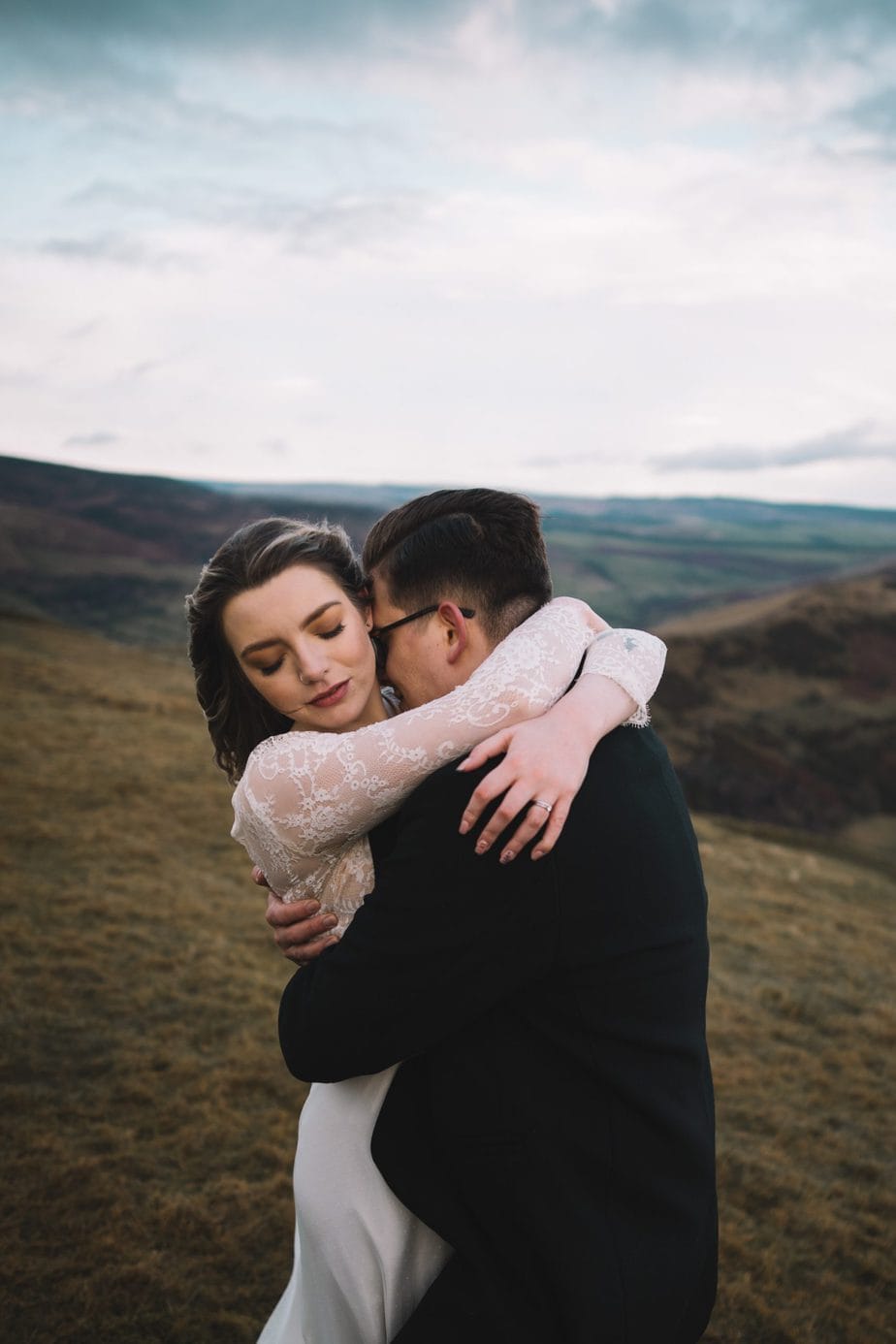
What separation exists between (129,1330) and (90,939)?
4.35m

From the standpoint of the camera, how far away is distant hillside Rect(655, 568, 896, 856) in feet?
106

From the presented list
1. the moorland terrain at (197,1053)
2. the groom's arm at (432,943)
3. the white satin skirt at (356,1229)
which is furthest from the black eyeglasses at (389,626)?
the moorland terrain at (197,1053)

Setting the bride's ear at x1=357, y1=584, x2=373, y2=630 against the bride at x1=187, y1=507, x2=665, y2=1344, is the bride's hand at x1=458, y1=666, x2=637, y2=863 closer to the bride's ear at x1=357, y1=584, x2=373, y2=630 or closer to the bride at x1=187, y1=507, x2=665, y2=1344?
the bride at x1=187, y1=507, x2=665, y2=1344

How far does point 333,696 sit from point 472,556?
24.0 inches

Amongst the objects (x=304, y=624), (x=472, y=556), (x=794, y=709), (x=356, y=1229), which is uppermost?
(x=472, y=556)

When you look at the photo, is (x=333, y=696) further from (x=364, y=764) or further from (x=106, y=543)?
(x=106, y=543)

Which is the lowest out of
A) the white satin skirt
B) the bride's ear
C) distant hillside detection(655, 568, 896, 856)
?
distant hillside detection(655, 568, 896, 856)

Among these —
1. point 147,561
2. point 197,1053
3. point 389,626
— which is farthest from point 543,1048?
point 147,561

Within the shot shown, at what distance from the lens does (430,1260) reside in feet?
7.26

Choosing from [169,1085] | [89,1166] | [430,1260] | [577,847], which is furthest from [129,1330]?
[577,847]

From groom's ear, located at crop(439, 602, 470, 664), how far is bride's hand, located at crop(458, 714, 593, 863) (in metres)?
0.65

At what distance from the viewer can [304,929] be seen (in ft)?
7.45

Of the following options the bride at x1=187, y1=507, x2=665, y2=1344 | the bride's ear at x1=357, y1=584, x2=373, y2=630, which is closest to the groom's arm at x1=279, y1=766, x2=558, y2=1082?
the bride at x1=187, y1=507, x2=665, y2=1344

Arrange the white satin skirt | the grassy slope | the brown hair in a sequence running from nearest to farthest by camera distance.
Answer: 1. the white satin skirt
2. the brown hair
3. the grassy slope
